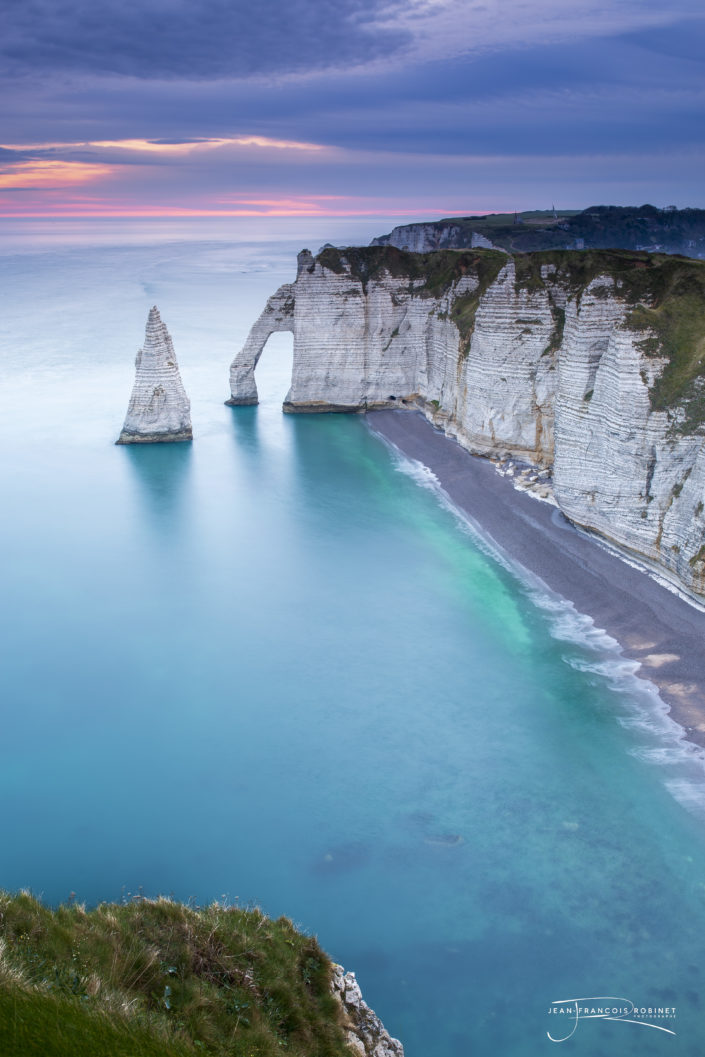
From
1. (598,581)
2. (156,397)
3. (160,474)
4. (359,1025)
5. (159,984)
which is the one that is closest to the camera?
(159,984)

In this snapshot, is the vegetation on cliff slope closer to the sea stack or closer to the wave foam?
the sea stack

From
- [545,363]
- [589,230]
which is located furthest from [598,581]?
[589,230]

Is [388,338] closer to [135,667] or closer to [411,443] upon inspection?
[411,443]

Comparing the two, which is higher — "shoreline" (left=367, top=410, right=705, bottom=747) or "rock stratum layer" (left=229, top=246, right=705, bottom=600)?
"rock stratum layer" (left=229, top=246, right=705, bottom=600)

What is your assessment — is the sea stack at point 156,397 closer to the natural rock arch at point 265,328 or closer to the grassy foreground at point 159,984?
the natural rock arch at point 265,328

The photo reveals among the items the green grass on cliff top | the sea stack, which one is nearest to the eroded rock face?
the green grass on cliff top

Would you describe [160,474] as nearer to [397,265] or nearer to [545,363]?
[397,265]
